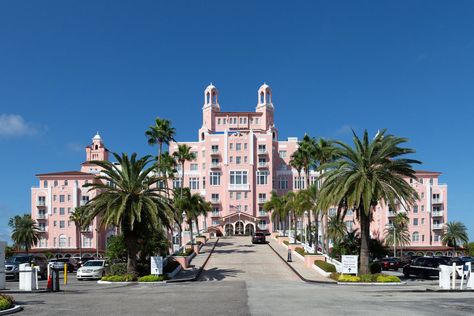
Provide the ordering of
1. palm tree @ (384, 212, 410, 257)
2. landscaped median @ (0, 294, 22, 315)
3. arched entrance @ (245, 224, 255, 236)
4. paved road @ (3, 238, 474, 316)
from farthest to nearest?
arched entrance @ (245, 224, 255, 236) → palm tree @ (384, 212, 410, 257) → landscaped median @ (0, 294, 22, 315) → paved road @ (3, 238, 474, 316)

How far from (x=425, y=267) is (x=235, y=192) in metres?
73.6

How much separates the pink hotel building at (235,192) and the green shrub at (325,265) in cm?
6453

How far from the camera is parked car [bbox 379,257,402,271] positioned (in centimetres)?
5362

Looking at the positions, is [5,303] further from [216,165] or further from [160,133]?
[216,165]

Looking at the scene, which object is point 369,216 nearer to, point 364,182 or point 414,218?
point 364,182

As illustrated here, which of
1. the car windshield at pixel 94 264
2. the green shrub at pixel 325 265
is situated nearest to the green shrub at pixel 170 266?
the car windshield at pixel 94 264

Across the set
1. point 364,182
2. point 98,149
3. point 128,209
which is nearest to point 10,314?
point 128,209

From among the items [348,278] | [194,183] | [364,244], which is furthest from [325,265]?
[194,183]

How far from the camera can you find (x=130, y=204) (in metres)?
34.9

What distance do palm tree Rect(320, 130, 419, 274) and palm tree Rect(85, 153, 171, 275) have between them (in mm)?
11223

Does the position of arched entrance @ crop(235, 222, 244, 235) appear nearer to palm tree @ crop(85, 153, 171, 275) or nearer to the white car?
the white car

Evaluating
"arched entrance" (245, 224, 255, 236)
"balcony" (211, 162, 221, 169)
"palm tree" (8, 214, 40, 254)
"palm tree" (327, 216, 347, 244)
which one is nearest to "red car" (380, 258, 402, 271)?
"palm tree" (327, 216, 347, 244)

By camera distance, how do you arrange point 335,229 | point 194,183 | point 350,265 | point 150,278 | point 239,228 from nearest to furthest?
1. point 150,278
2. point 350,265
3. point 335,229
4. point 239,228
5. point 194,183

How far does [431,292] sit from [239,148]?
86.3 metres
